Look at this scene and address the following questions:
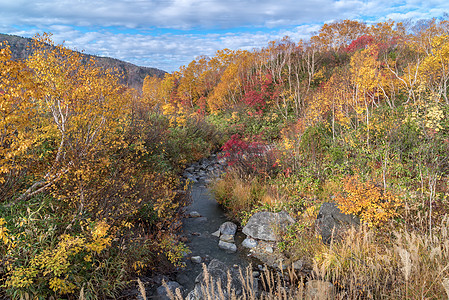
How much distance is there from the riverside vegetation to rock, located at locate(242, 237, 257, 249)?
0.70 metres

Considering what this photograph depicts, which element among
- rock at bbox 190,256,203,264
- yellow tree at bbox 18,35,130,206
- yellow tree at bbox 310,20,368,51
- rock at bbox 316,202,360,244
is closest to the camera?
yellow tree at bbox 18,35,130,206

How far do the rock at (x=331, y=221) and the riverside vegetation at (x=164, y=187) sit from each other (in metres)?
0.16

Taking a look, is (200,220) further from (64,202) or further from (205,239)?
(64,202)

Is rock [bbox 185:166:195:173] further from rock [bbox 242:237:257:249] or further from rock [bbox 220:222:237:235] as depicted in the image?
rock [bbox 242:237:257:249]

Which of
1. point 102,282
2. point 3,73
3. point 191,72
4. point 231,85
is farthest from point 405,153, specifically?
point 191,72

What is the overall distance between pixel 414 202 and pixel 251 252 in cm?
326

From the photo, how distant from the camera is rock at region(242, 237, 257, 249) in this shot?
5.73 metres

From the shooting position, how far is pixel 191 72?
30.0m

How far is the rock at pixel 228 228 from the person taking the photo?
6281 millimetres

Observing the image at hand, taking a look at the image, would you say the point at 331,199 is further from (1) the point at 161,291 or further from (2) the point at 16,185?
(2) the point at 16,185

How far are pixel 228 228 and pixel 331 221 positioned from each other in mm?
2527

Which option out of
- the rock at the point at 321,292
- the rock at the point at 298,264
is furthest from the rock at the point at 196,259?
the rock at the point at 321,292

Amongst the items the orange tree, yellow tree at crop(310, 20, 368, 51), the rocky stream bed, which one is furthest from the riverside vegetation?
yellow tree at crop(310, 20, 368, 51)

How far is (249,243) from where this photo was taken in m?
5.79
